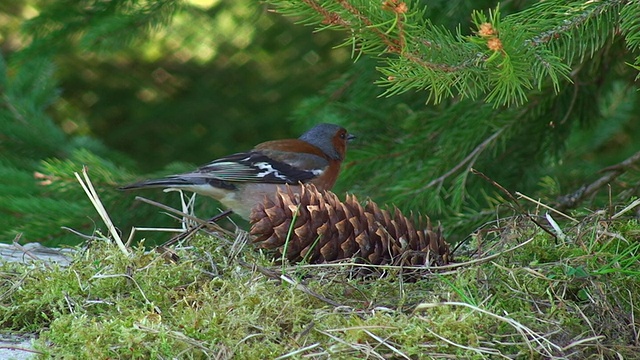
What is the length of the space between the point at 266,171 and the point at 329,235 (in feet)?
6.68

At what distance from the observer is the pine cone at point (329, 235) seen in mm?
2486

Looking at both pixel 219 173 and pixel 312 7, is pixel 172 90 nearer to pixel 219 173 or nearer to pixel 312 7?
pixel 219 173

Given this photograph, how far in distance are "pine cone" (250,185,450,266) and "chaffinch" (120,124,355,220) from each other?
1621mm

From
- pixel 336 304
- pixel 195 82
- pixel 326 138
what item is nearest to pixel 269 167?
pixel 326 138

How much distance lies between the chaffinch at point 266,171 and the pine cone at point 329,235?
162cm

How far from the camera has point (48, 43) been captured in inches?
179

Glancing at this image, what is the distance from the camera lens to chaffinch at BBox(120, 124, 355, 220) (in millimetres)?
4242

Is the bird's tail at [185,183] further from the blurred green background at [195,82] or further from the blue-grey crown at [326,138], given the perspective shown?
the blurred green background at [195,82]

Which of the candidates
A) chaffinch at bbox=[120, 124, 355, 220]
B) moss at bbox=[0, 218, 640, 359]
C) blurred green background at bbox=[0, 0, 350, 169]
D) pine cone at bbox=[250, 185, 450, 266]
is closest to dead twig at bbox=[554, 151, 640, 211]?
chaffinch at bbox=[120, 124, 355, 220]

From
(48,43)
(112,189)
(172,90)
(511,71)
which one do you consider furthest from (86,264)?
(172,90)

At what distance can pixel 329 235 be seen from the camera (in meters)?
2.50

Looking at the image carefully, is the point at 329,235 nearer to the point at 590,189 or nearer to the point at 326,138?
the point at 590,189

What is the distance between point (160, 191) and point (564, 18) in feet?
7.98

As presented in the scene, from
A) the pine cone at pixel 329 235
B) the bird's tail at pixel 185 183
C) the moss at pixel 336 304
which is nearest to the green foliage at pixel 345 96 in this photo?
the bird's tail at pixel 185 183
